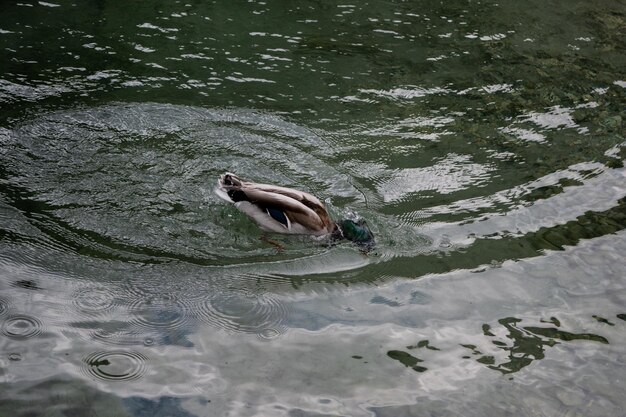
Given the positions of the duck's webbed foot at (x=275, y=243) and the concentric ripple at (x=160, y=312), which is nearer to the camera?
the concentric ripple at (x=160, y=312)

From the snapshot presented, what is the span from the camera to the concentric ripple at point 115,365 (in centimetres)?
451

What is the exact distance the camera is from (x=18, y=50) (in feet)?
29.0

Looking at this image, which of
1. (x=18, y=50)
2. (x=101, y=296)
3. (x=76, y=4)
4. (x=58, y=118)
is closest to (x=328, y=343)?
(x=101, y=296)

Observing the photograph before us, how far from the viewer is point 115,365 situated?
4594mm

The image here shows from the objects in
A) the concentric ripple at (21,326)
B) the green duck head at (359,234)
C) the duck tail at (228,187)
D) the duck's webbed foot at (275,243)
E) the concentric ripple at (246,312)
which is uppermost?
the duck tail at (228,187)

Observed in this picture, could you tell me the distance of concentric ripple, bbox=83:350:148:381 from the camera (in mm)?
4508

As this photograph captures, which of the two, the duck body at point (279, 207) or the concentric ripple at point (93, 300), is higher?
the duck body at point (279, 207)

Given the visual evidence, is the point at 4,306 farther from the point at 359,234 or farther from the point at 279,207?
the point at 359,234

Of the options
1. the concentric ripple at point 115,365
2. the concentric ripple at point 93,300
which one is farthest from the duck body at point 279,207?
the concentric ripple at point 115,365

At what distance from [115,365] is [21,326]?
2.55ft

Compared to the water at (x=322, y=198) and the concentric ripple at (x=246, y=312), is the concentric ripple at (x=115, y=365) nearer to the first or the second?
the water at (x=322, y=198)

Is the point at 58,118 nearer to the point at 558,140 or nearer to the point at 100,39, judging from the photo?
the point at 100,39

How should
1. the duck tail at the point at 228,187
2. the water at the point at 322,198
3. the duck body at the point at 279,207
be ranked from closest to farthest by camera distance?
the water at the point at 322,198 → the duck body at the point at 279,207 → the duck tail at the point at 228,187


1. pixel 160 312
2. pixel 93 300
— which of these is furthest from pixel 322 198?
pixel 93 300
